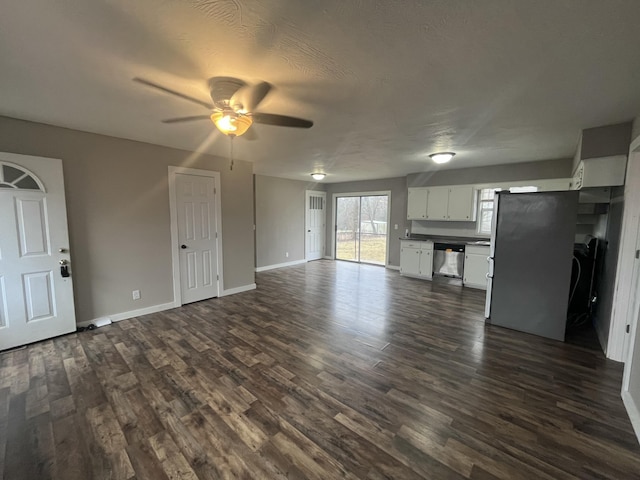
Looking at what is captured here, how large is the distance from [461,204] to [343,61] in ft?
16.2

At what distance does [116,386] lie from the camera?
2309mm

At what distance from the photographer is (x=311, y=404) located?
6.93 ft

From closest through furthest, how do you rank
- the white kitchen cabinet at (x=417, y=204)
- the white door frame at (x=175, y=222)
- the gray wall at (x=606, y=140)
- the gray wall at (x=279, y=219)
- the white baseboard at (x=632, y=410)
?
the white baseboard at (x=632, y=410)
the gray wall at (x=606, y=140)
the white door frame at (x=175, y=222)
the white kitchen cabinet at (x=417, y=204)
the gray wall at (x=279, y=219)

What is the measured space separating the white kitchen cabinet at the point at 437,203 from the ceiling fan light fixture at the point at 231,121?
16.4ft

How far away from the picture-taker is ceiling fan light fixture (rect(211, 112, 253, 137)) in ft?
7.02

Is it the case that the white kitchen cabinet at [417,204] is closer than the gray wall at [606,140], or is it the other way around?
the gray wall at [606,140]

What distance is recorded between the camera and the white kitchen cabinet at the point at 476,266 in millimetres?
5250

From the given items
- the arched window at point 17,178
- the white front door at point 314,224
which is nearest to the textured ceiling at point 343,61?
the arched window at point 17,178

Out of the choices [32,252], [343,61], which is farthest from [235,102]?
[32,252]

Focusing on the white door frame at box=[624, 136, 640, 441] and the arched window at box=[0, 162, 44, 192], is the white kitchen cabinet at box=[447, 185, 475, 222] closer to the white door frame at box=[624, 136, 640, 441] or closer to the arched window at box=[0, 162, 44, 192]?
the white door frame at box=[624, 136, 640, 441]

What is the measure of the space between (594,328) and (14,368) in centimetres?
663

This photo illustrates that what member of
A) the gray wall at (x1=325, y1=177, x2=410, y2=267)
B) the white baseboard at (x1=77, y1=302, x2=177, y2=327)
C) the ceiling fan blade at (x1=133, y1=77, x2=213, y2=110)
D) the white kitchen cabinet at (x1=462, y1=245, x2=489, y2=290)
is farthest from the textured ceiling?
the gray wall at (x1=325, y1=177, x2=410, y2=267)

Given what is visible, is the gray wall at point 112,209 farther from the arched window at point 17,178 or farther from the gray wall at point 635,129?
the gray wall at point 635,129

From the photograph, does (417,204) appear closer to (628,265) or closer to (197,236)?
(628,265)
